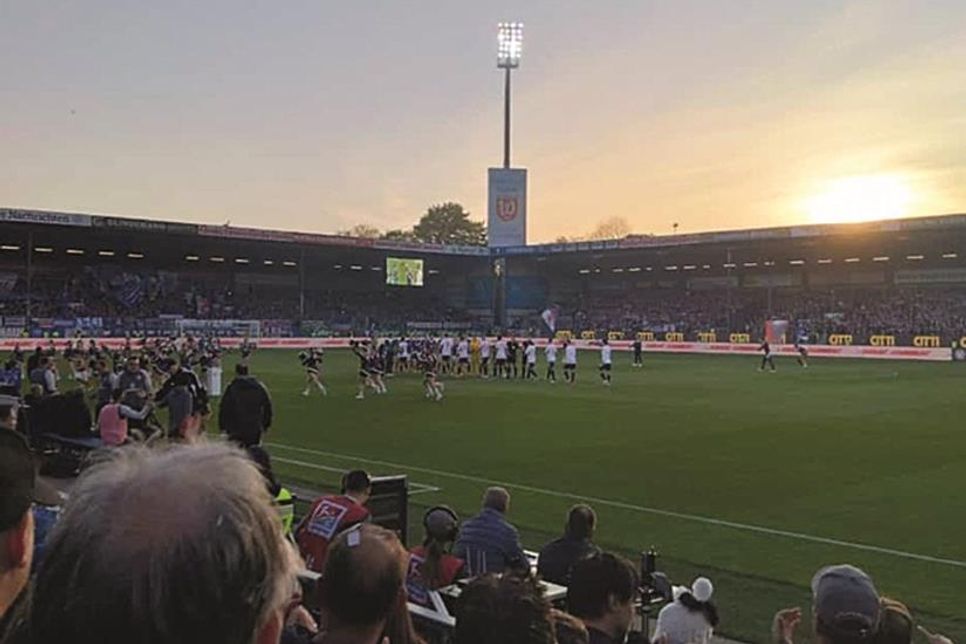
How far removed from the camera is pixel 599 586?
4062 mm

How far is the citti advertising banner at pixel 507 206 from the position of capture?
221ft

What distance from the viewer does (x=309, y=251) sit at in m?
74.1

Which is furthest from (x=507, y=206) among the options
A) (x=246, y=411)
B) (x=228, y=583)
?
(x=228, y=583)

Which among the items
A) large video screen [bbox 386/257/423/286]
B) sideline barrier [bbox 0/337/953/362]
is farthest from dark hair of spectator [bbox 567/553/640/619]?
large video screen [bbox 386/257/423/286]

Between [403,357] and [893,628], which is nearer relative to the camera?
[893,628]

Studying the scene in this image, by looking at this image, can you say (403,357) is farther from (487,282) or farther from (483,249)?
(487,282)

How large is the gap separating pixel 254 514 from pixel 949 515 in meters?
12.7

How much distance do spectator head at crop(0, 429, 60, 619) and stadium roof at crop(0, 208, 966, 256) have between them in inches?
2206

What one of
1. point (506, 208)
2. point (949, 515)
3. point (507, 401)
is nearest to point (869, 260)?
point (506, 208)

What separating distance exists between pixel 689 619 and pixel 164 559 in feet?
12.8

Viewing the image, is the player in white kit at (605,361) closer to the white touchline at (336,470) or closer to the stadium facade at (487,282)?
the white touchline at (336,470)

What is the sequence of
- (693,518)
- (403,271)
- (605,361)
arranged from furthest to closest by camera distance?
(403,271), (605,361), (693,518)

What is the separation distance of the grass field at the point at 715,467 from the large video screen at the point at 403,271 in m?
44.0

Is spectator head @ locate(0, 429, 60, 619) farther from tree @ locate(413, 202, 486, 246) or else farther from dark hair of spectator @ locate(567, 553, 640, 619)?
tree @ locate(413, 202, 486, 246)
